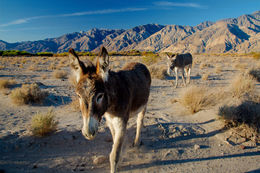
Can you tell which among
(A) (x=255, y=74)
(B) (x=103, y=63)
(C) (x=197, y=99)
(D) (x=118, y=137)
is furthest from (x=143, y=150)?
(A) (x=255, y=74)

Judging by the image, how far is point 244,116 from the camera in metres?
4.58

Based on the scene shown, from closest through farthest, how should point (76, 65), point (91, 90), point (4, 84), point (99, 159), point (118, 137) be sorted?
1. point (91, 90)
2. point (76, 65)
3. point (118, 137)
4. point (99, 159)
5. point (4, 84)

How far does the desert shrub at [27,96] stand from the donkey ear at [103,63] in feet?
21.8

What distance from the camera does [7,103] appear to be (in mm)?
6973

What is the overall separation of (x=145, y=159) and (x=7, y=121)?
5.22 metres

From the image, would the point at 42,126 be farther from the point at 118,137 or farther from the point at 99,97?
the point at 99,97

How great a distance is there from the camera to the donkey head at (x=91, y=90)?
1.80 m

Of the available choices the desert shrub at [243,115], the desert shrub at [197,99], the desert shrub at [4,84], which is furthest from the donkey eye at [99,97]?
the desert shrub at [4,84]

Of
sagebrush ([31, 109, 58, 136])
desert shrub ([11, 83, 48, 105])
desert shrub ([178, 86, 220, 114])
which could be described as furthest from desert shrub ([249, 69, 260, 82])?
desert shrub ([11, 83, 48, 105])

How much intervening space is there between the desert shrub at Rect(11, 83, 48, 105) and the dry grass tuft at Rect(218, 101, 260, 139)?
8089 mm

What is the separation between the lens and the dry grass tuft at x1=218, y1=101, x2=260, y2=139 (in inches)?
171

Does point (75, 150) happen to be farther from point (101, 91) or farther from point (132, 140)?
point (101, 91)

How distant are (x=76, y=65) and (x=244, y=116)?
5.27m

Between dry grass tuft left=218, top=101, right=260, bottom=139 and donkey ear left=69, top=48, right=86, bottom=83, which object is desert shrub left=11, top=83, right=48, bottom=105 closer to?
donkey ear left=69, top=48, right=86, bottom=83
